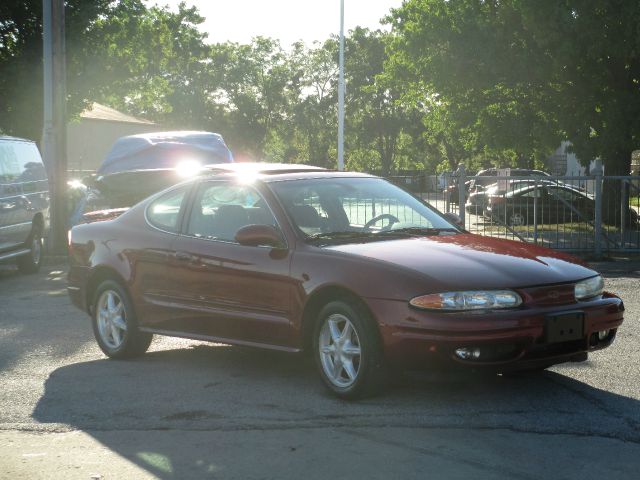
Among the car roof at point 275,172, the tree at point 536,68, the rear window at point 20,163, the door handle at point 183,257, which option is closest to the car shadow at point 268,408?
the door handle at point 183,257

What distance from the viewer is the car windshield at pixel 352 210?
25.1 feet

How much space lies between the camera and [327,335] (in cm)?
706

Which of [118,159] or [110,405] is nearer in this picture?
[110,405]

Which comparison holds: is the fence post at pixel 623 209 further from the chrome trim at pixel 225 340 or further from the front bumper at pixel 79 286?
the chrome trim at pixel 225 340

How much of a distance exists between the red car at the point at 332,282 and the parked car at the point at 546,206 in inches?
438

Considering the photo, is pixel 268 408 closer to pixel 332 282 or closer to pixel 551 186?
pixel 332 282

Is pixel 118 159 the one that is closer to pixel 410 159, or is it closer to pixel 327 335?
pixel 327 335

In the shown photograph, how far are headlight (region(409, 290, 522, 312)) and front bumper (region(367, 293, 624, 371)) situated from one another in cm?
4

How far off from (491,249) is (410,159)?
83.0 meters

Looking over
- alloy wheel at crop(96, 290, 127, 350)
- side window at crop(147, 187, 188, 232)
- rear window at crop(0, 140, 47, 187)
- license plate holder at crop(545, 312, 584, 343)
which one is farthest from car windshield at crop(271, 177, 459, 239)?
rear window at crop(0, 140, 47, 187)

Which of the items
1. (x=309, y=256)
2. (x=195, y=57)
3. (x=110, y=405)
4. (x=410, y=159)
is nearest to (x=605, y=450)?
(x=309, y=256)

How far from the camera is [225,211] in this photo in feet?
26.8

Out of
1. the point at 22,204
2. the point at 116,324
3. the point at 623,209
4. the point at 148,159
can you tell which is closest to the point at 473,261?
the point at 116,324

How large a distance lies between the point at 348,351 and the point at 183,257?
1834 mm
